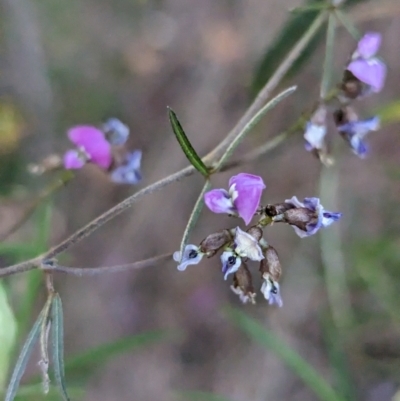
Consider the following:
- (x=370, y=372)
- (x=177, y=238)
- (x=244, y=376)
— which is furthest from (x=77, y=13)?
(x=370, y=372)

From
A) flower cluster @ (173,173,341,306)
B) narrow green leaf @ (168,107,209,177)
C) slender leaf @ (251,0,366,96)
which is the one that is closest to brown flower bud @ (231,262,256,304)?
flower cluster @ (173,173,341,306)

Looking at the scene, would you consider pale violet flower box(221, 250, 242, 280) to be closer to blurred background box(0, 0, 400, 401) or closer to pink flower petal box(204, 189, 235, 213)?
pink flower petal box(204, 189, 235, 213)

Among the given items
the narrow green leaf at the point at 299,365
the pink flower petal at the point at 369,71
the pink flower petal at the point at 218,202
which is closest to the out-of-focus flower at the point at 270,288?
the pink flower petal at the point at 218,202

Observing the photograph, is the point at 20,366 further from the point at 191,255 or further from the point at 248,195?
the point at 248,195

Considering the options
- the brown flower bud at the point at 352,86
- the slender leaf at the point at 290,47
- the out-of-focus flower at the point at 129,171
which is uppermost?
the slender leaf at the point at 290,47

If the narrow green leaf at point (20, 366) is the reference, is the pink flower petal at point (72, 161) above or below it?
above

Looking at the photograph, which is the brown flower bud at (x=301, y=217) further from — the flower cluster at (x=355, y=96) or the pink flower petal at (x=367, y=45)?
the pink flower petal at (x=367, y=45)

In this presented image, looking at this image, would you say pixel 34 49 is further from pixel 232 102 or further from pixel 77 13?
pixel 232 102

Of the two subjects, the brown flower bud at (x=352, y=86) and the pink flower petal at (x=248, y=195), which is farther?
the brown flower bud at (x=352, y=86)
